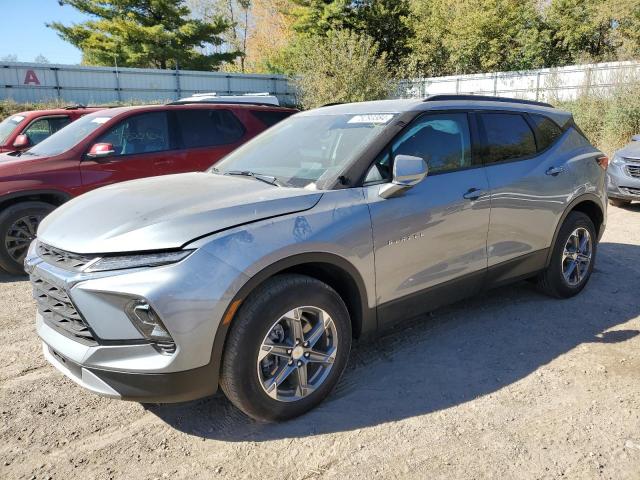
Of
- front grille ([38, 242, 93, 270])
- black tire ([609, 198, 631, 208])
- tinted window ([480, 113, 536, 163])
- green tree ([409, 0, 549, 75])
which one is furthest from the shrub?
green tree ([409, 0, 549, 75])

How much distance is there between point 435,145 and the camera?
11.9 feet

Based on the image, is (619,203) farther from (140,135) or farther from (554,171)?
(140,135)

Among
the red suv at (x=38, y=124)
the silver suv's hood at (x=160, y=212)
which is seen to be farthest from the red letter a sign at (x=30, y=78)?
the silver suv's hood at (x=160, y=212)

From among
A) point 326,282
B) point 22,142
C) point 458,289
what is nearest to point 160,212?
point 326,282

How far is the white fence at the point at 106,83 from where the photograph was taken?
22.8 meters

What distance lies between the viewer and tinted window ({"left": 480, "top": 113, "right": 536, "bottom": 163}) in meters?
4.00

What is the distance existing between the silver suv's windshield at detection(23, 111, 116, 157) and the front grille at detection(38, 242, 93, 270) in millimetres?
3668

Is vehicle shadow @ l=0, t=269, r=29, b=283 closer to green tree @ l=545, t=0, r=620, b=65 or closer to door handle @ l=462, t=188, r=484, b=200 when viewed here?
door handle @ l=462, t=188, r=484, b=200

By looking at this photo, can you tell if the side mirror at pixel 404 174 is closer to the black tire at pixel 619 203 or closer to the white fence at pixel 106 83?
the black tire at pixel 619 203

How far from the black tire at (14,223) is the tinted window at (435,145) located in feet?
13.9

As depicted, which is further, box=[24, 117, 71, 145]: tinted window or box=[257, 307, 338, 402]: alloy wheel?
box=[24, 117, 71, 145]: tinted window

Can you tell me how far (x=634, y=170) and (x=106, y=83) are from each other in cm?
2374

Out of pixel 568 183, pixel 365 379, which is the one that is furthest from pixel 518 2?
pixel 365 379

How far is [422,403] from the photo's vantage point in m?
3.09
